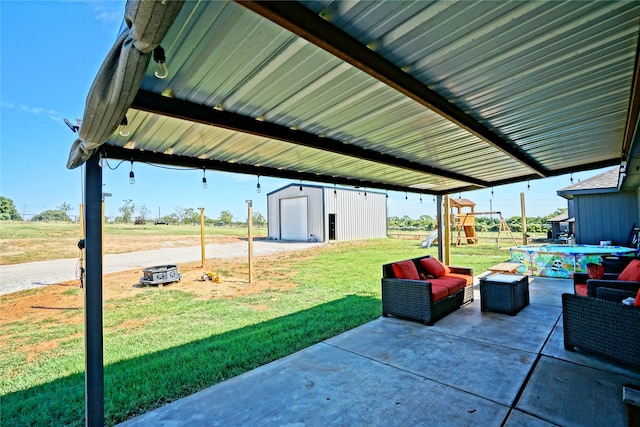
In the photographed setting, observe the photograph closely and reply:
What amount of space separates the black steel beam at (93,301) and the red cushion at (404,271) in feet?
13.2

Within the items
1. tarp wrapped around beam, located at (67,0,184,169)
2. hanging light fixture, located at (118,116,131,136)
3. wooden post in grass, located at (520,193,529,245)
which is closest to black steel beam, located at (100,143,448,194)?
hanging light fixture, located at (118,116,131,136)

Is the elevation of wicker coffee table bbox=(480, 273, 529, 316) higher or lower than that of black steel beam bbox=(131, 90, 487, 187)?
lower

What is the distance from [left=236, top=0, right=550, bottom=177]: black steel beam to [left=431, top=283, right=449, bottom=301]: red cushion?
2.78m

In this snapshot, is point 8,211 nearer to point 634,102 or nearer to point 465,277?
point 465,277

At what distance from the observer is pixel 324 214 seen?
2016cm

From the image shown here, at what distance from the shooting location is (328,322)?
480cm

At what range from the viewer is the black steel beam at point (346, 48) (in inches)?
53.2

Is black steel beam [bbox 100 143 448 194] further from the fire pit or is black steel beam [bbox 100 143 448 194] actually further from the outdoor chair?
the fire pit

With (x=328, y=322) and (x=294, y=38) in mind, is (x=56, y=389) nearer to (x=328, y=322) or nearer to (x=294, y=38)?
(x=328, y=322)

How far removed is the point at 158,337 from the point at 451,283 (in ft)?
15.6

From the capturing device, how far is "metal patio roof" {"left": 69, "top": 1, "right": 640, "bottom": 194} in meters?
1.53

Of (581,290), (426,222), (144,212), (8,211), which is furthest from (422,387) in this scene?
(144,212)

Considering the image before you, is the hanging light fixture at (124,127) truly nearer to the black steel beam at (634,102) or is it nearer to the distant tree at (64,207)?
the black steel beam at (634,102)

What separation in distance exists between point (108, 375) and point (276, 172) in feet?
10.8
